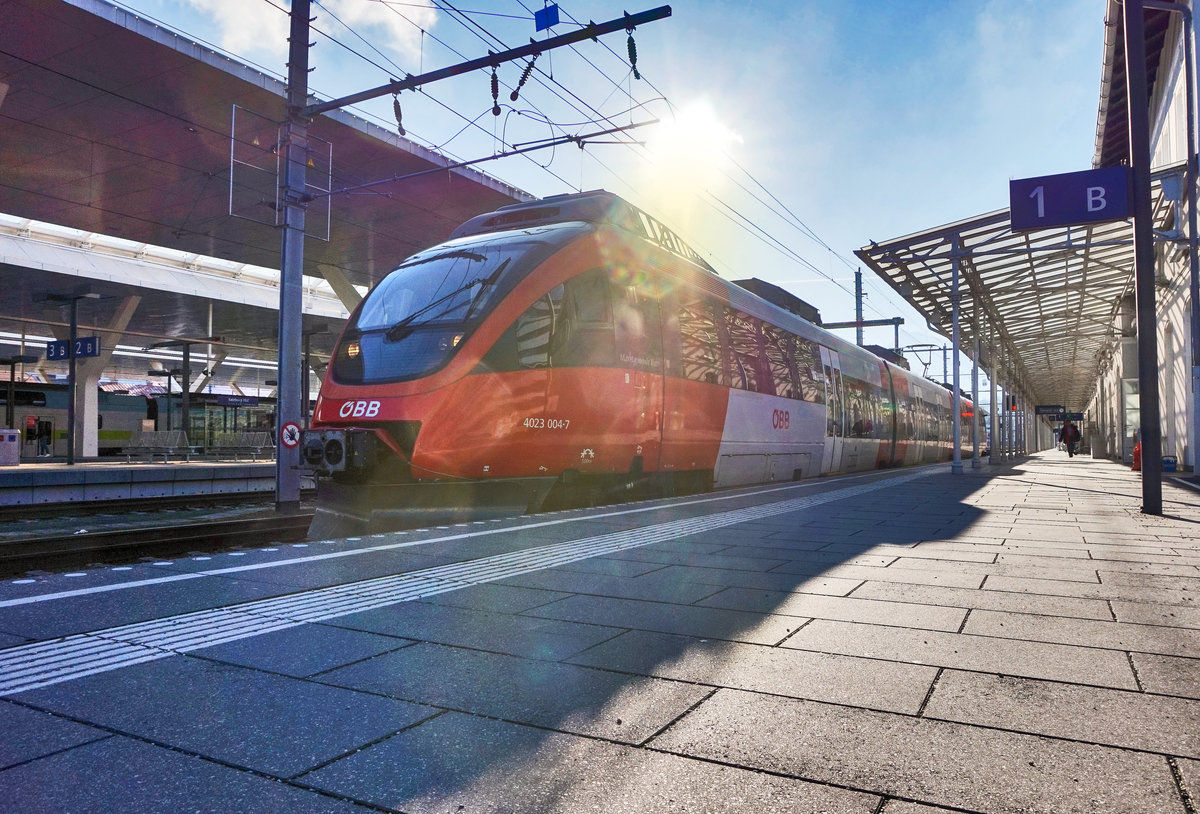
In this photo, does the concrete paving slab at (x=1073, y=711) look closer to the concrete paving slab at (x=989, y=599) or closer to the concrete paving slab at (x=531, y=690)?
the concrete paving slab at (x=531, y=690)

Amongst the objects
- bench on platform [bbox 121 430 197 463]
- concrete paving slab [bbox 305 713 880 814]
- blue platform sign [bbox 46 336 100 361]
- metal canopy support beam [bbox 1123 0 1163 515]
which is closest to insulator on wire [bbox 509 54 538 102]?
metal canopy support beam [bbox 1123 0 1163 515]

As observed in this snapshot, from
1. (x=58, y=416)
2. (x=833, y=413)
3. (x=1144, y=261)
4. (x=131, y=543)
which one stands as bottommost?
(x=131, y=543)

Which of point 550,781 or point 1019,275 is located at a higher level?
point 1019,275

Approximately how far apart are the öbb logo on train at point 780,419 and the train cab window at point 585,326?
5391 millimetres

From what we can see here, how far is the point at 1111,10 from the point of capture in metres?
14.5

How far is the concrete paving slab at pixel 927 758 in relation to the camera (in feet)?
6.41

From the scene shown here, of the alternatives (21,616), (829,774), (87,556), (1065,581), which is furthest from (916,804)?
(87,556)

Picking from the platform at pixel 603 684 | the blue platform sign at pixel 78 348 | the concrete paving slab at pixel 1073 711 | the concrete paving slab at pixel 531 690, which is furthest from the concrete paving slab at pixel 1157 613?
the blue platform sign at pixel 78 348

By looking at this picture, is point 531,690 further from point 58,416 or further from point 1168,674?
point 58,416

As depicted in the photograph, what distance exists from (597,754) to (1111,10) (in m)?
17.0

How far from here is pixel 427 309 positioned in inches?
333

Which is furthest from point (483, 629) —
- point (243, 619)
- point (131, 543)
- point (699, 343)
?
point (699, 343)

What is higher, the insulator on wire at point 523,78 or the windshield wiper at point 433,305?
the insulator on wire at point 523,78

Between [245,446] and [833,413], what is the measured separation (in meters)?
19.2
